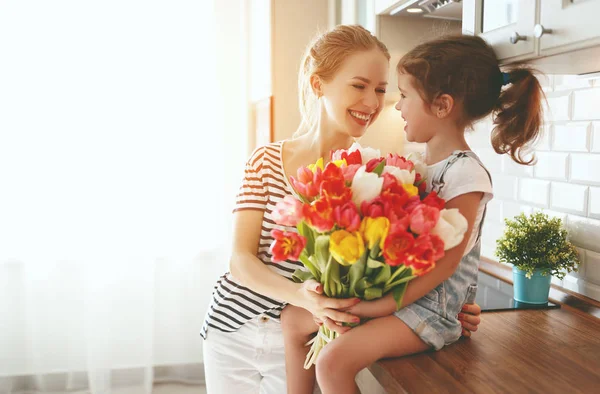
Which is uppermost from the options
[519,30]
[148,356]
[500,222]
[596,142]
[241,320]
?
[519,30]

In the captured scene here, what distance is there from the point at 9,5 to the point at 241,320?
90.3 inches

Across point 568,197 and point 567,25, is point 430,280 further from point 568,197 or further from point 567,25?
point 568,197

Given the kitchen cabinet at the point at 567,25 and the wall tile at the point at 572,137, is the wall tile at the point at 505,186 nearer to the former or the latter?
the wall tile at the point at 572,137

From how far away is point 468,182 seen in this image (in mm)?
1072

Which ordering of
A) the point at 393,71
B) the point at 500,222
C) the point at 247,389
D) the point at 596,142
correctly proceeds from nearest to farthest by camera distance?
1. the point at 596,142
2. the point at 247,389
3. the point at 500,222
4. the point at 393,71

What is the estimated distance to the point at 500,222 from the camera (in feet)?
6.15

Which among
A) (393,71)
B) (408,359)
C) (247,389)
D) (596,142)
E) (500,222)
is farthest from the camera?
(393,71)

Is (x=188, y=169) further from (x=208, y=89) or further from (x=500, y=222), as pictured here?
(x=500, y=222)

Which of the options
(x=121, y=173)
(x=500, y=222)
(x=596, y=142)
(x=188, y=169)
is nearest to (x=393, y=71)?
(x=500, y=222)

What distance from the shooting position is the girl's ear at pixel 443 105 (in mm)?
1177

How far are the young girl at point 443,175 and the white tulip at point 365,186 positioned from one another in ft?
0.68

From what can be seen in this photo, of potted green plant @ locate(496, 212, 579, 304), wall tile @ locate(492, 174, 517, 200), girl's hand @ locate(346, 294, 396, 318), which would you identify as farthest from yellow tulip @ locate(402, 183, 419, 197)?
wall tile @ locate(492, 174, 517, 200)

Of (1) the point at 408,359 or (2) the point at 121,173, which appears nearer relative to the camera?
(1) the point at 408,359

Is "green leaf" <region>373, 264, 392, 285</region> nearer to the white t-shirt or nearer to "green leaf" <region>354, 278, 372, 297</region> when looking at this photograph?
"green leaf" <region>354, 278, 372, 297</region>
